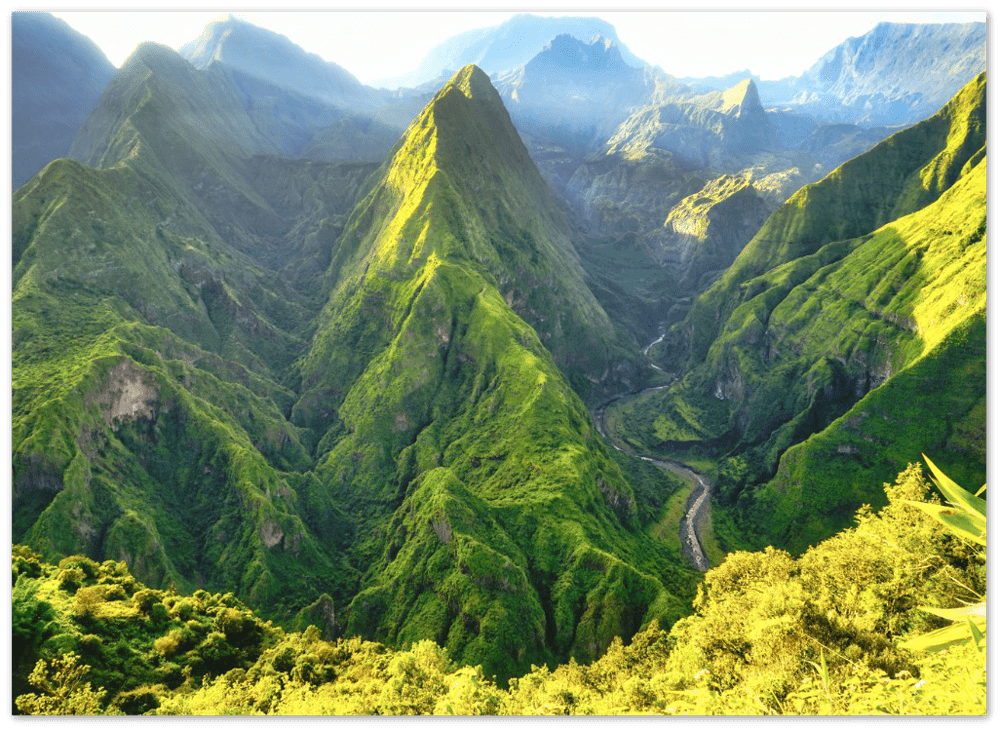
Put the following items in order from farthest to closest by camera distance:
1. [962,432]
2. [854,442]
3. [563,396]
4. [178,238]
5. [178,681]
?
1. [178,238]
2. [563,396]
3. [854,442]
4. [962,432]
5. [178,681]

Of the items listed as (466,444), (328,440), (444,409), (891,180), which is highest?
(891,180)

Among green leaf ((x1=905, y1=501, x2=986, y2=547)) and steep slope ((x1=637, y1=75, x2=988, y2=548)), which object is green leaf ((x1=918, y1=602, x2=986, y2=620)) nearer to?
green leaf ((x1=905, y1=501, x2=986, y2=547))

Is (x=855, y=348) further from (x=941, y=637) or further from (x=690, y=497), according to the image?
(x=941, y=637)

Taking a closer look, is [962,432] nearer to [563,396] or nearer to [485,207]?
[563,396]

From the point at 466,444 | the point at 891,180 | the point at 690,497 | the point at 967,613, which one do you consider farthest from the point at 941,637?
the point at 891,180

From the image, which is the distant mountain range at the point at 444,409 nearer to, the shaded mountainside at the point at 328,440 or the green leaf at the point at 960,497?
the shaded mountainside at the point at 328,440

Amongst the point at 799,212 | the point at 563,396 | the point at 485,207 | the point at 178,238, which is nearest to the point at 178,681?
the point at 563,396
